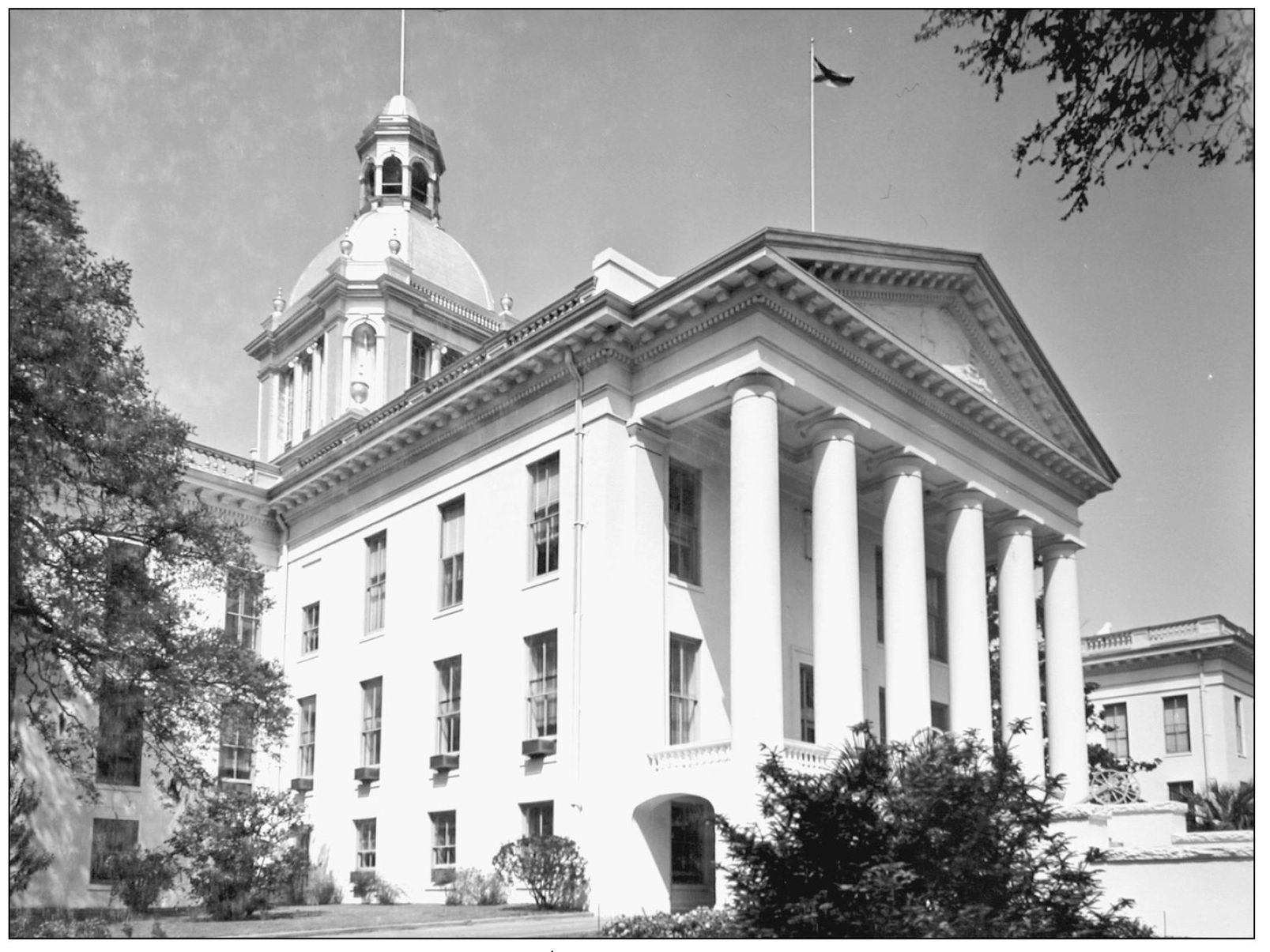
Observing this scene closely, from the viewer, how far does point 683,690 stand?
79.8ft

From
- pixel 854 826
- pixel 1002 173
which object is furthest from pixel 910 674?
pixel 854 826

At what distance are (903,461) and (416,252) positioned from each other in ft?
48.1

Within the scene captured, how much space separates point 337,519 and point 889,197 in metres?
13.7

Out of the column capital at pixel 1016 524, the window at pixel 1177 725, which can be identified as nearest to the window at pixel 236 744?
the column capital at pixel 1016 524

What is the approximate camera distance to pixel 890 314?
985 inches

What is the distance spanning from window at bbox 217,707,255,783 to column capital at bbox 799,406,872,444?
10.3 metres

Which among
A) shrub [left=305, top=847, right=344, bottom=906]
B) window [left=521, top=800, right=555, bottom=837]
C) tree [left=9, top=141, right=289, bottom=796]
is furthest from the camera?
shrub [left=305, top=847, right=344, bottom=906]

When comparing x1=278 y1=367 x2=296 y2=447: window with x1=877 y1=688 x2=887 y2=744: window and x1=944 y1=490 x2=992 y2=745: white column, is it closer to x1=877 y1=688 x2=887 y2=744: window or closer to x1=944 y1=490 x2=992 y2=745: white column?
x1=877 y1=688 x2=887 y2=744: window

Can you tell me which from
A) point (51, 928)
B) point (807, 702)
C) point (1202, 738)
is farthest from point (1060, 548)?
point (51, 928)

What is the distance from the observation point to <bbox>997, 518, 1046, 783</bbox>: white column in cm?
2730

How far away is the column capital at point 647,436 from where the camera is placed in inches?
930

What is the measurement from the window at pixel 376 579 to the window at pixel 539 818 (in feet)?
20.0

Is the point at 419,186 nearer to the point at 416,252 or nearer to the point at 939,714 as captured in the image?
the point at 416,252

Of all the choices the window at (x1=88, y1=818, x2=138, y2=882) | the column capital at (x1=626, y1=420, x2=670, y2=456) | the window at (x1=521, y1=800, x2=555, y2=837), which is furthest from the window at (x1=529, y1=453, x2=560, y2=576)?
the window at (x1=88, y1=818, x2=138, y2=882)
